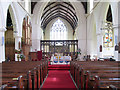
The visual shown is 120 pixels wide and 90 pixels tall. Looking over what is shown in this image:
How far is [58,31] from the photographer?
29.2m

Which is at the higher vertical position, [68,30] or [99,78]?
[68,30]

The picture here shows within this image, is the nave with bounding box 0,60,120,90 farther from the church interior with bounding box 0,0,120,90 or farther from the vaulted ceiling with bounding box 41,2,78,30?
the vaulted ceiling with bounding box 41,2,78,30

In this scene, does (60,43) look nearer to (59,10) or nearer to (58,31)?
(59,10)

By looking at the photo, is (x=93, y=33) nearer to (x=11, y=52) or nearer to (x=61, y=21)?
(x=11, y=52)

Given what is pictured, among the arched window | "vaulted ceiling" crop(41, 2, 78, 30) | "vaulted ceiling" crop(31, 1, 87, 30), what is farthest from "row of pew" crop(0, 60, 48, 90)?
the arched window

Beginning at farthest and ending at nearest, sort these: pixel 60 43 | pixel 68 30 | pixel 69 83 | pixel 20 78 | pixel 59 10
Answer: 1. pixel 68 30
2. pixel 59 10
3. pixel 60 43
4. pixel 69 83
5. pixel 20 78

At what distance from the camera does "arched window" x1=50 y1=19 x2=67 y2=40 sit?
2897 centimetres

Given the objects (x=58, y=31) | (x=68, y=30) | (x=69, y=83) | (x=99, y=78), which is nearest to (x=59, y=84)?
(x=69, y=83)

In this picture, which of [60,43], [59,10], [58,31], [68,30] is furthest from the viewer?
[58,31]

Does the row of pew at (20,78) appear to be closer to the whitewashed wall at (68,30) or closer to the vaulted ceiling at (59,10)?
the vaulted ceiling at (59,10)

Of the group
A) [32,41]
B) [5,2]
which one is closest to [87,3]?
[32,41]

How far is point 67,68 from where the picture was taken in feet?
32.4

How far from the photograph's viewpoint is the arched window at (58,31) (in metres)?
29.0

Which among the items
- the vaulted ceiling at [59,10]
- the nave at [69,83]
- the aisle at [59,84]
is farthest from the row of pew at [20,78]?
the vaulted ceiling at [59,10]
